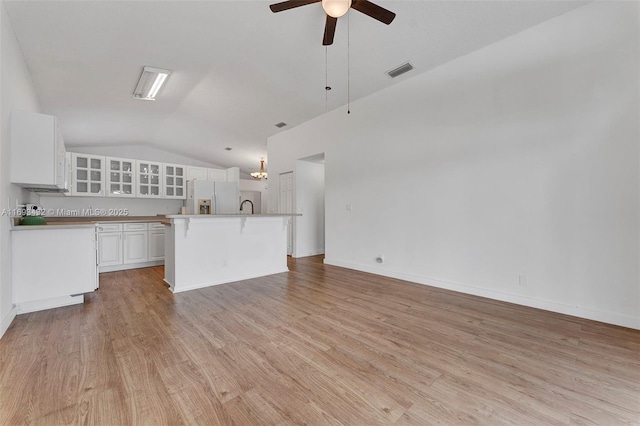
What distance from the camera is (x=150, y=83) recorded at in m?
3.83

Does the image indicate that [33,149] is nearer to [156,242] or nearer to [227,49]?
[227,49]

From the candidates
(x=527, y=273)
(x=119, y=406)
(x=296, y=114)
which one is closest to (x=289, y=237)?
(x=296, y=114)

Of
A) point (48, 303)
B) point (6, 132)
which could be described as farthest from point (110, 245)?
point (6, 132)

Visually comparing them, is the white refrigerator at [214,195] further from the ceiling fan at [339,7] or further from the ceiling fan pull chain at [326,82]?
the ceiling fan at [339,7]

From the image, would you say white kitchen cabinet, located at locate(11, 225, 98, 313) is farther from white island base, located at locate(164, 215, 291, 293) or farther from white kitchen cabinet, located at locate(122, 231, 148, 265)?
white kitchen cabinet, located at locate(122, 231, 148, 265)

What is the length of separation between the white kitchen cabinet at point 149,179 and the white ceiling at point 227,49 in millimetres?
979

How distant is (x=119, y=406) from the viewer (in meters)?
1.42

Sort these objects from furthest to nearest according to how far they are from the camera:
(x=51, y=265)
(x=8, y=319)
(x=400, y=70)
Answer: (x=400, y=70) → (x=51, y=265) → (x=8, y=319)

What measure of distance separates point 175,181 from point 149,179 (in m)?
0.53

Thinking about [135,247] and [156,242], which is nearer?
[135,247]

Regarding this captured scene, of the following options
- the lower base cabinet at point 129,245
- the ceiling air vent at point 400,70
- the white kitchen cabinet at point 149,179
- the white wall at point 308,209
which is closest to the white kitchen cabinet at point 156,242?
the lower base cabinet at point 129,245

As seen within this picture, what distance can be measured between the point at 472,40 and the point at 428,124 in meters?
1.05

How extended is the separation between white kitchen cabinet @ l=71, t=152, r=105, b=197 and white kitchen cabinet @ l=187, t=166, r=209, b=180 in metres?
1.62

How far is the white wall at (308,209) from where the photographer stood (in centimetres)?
608
